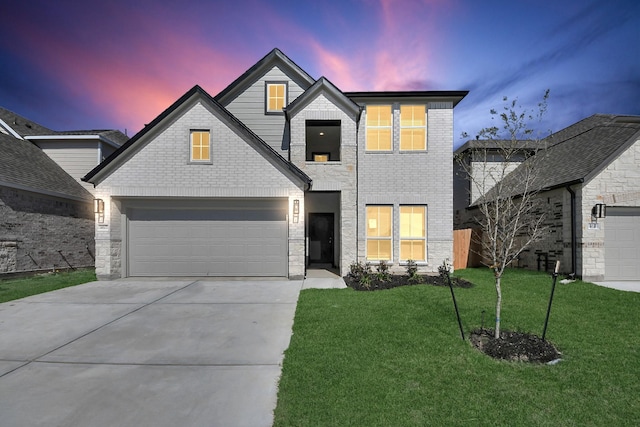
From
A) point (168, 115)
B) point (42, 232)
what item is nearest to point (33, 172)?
point (42, 232)

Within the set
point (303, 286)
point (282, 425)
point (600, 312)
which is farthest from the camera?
point (303, 286)

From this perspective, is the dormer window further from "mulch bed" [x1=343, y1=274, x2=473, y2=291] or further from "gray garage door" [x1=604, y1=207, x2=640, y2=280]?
"gray garage door" [x1=604, y1=207, x2=640, y2=280]

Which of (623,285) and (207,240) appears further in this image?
(207,240)

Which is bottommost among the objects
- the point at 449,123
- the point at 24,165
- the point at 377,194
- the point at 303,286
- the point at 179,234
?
the point at 303,286

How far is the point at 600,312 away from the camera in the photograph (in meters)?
7.10

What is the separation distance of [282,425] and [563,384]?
350 centimetres

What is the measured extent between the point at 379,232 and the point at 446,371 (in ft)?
27.3

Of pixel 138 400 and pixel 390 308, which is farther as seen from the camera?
pixel 390 308

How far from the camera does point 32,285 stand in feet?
34.4

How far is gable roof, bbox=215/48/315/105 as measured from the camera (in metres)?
13.2

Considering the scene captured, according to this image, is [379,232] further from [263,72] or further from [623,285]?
[263,72]

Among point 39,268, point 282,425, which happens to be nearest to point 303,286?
point 282,425

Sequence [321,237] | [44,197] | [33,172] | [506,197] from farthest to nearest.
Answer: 1. [321,237]
2. [33,172]
3. [44,197]
4. [506,197]

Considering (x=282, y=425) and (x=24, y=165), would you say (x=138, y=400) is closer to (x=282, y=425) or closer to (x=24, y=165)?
(x=282, y=425)
